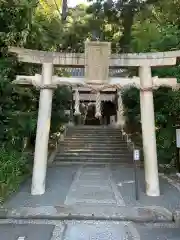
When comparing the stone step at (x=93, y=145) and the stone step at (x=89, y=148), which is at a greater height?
the stone step at (x=93, y=145)

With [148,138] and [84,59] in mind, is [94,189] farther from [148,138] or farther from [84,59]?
[84,59]

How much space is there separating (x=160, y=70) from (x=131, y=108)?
5147mm

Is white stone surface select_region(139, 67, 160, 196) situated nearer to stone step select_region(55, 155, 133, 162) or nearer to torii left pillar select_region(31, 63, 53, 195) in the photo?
torii left pillar select_region(31, 63, 53, 195)

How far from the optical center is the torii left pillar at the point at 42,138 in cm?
997

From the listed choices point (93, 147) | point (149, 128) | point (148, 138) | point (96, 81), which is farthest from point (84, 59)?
point (93, 147)

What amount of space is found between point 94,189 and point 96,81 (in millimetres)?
3265

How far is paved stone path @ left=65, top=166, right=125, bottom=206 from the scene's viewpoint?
898 centimetres

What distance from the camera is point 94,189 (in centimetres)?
1060

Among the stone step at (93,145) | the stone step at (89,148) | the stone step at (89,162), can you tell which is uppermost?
the stone step at (93,145)

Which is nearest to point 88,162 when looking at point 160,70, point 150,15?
point 160,70

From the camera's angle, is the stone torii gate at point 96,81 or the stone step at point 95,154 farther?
the stone step at point 95,154

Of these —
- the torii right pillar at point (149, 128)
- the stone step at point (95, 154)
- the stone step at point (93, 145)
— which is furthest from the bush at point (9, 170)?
the stone step at point (93, 145)

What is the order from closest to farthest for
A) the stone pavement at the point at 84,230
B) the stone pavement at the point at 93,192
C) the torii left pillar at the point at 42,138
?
the stone pavement at the point at 84,230 < the stone pavement at the point at 93,192 < the torii left pillar at the point at 42,138

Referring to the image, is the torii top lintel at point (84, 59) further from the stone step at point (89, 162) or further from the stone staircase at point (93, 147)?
the stone staircase at point (93, 147)
